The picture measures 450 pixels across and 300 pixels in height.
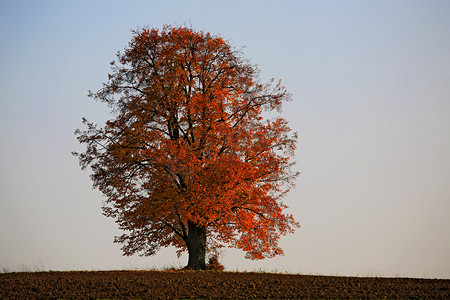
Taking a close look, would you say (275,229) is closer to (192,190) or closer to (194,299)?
(192,190)

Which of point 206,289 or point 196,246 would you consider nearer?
point 206,289

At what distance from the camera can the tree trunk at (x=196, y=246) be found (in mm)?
20469

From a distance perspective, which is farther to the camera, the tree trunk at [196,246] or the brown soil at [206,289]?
the tree trunk at [196,246]

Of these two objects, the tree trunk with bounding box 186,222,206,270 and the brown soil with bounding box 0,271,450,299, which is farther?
the tree trunk with bounding box 186,222,206,270

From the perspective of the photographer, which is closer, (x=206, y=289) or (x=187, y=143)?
(x=206, y=289)

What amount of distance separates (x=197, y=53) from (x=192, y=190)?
6525 millimetres

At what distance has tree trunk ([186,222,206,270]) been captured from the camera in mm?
20469

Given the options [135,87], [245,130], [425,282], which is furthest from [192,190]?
[425,282]

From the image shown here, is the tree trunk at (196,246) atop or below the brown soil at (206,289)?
atop

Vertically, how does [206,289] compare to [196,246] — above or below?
below

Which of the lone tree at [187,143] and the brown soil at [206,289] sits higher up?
the lone tree at [187,143]

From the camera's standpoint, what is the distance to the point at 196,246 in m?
20.7

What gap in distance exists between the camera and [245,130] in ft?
69.4

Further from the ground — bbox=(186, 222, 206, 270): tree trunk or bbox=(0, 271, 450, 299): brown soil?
bbox=(186, 222, 206, 270): tree trunk
